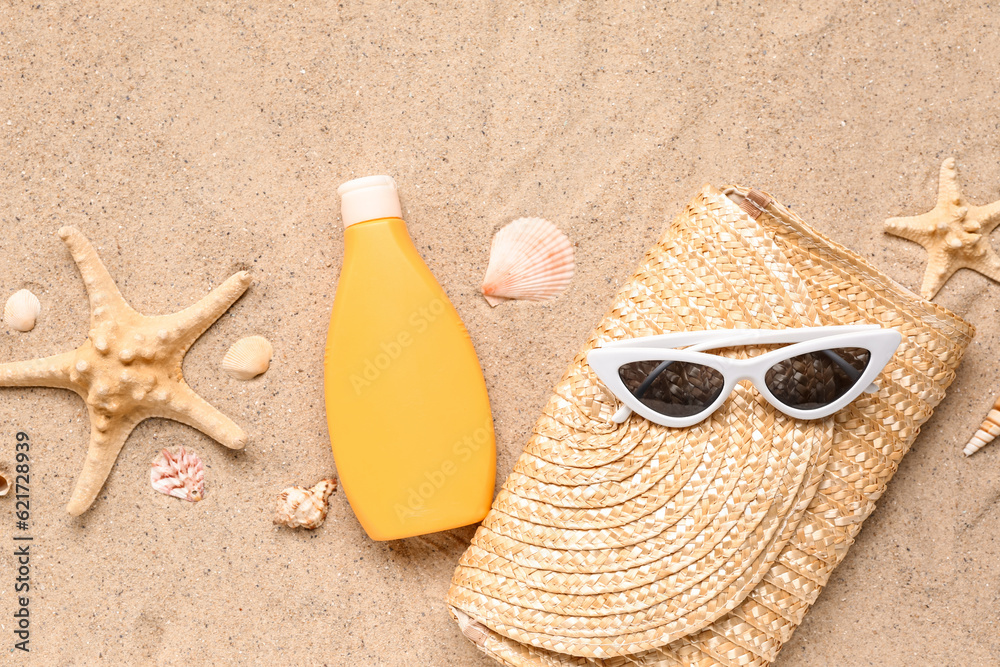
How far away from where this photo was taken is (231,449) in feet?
3.89

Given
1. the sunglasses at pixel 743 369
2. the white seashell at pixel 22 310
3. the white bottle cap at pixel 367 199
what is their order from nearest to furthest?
the sunglasses at pixel 743 369, the white bottle cap at pixel 367 199, the white seashell at pixel 22 310

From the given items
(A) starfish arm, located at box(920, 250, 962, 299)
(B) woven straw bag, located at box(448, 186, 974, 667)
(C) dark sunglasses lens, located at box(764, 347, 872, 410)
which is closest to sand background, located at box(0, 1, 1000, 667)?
(A) starfish arm, located at box(920, 250, 962, 299)

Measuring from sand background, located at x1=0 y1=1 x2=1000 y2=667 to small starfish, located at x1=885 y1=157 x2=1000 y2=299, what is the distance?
3cm

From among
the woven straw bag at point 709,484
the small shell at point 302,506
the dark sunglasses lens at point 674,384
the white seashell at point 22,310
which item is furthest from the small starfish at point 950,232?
the white seashell at point 22,310

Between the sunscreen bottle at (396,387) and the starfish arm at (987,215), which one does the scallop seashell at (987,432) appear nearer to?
the starfish arm at (987,215)

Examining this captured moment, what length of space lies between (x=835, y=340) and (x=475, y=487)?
0.60m

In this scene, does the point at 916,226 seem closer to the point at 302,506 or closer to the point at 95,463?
the point at 302,506

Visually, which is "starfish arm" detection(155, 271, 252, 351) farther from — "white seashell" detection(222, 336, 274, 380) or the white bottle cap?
the white bottle cap

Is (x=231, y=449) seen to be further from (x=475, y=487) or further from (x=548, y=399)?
(x=548, y=399)

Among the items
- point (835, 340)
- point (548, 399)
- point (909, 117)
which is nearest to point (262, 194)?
point (548, 399)

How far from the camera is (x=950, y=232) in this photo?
1.10 metres

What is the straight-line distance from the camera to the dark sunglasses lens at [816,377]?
0.93m

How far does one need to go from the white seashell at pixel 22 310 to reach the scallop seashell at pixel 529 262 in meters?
0.82

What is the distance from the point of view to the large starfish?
1.11m
